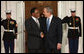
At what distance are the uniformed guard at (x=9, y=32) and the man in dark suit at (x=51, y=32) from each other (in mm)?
3181

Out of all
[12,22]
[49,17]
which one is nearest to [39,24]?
[49,17]

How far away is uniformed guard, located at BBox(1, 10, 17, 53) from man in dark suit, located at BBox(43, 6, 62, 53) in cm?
318

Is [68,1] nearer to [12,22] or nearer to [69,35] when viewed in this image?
[69,35]

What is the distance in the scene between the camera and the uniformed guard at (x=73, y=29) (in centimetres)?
1010

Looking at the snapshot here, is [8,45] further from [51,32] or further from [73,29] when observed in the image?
[51,32]

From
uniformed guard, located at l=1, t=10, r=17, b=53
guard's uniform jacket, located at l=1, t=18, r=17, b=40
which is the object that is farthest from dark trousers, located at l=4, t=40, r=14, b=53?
guard's uniform jacket, located at l=1, t=18, r=17, b=40

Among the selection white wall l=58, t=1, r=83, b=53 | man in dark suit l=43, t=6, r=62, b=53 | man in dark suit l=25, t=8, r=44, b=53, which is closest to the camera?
man in dark suit l=43, t=6, r=62, b=53

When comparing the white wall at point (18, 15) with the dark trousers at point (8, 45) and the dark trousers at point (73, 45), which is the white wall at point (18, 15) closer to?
the dark trousers at point (8, 45)

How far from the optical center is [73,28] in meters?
10.1

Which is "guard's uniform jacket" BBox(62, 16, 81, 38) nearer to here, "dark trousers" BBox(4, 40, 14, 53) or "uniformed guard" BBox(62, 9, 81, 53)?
"uniformed guard" BBox(62, 9, 81, 53)

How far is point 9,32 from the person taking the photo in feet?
32.9

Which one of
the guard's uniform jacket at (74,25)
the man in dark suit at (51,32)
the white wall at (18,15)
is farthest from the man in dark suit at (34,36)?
the white wall at (18,15)

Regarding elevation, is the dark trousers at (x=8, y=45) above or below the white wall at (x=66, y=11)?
below

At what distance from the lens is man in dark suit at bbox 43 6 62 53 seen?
6.93 meters
